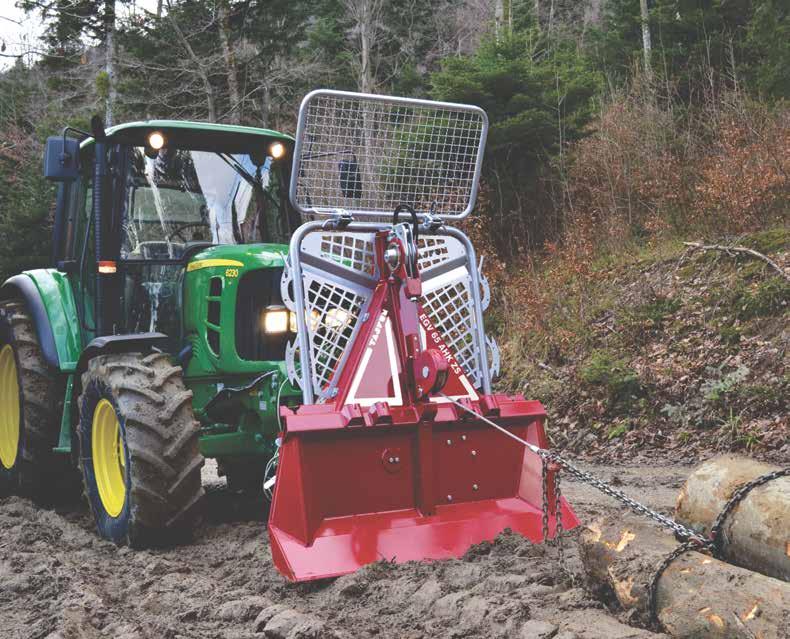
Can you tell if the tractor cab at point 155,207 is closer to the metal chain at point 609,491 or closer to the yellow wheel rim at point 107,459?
the yellow wheel rim at point 107,459

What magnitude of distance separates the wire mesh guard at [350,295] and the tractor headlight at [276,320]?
375 mm

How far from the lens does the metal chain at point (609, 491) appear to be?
333 centimetres

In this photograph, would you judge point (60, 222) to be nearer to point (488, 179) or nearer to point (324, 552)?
point (324, 552)

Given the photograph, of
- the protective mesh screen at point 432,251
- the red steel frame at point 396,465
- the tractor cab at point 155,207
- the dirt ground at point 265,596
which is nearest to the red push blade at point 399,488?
the red steel frame at point 396,465

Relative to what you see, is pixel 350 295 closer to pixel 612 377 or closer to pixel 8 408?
pixel 8 408

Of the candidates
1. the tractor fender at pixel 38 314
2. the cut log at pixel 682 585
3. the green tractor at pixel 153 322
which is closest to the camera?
the cut log at pixel 682 585

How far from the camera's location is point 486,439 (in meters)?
4.83

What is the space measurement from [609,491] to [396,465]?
133 centimetres

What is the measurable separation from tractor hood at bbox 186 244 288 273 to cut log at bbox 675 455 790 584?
2877 mm

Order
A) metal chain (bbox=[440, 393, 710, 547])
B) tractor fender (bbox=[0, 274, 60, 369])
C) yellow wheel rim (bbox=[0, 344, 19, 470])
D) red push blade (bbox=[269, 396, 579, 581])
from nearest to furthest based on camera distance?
metal chain (bbox=[440, 393, 710, 547]), red push blade (bbox=[269, 396, 579, 581]), tractor fender (bbox=[0, 274, 60, 369]), yellow wheel rim (bbox=[0, 344, 19, 470])

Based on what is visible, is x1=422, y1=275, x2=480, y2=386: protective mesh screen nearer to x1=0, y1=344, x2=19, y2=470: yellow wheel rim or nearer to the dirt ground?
the dirt ground

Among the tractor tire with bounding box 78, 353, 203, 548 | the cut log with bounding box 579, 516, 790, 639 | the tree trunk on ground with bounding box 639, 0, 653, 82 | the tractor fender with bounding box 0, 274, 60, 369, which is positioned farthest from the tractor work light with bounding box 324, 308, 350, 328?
the tree trunk on ground with bounding box 639, 0, 653, 82

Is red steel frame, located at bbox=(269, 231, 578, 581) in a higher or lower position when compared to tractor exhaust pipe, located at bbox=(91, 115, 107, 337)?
lower

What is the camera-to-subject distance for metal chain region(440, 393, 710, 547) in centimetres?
333
